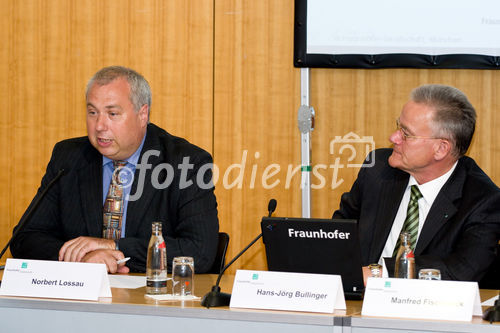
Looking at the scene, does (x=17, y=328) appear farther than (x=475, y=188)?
No

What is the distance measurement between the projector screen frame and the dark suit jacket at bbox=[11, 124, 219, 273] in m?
1.41

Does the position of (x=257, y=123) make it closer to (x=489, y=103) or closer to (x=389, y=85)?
(x=389, y=85)

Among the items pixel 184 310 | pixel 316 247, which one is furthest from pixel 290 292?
pixel 184 310

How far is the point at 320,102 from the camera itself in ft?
14.7

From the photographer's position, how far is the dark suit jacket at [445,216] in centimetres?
260

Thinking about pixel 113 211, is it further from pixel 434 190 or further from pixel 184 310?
pixel 434 190

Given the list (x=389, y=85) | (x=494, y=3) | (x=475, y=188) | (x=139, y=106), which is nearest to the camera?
(x=475, y=188)

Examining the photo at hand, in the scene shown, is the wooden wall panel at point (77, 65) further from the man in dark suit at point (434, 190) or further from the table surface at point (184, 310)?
the table surface at point (184, 310)

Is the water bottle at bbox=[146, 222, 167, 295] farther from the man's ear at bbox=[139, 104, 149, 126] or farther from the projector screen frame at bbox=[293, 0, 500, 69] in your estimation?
the projector screen frame at bbox=[293, 0, 500, 69]

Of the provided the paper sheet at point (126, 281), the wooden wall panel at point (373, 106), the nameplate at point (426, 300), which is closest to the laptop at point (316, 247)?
the nameplate at point (426, 300)

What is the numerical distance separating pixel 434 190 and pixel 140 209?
4.23 ft

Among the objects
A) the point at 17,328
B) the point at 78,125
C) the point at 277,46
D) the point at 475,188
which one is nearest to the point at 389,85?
the point at 277,46

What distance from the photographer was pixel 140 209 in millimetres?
3076

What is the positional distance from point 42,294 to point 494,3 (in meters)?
3.18
